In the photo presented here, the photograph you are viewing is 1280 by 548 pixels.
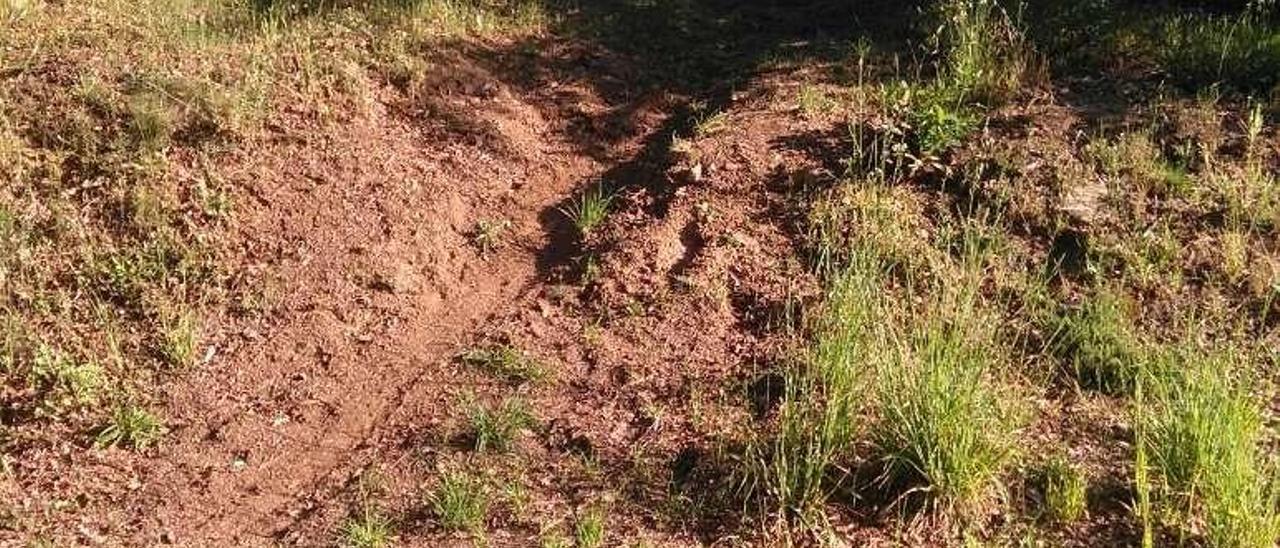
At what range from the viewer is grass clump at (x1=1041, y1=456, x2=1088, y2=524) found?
13.3ft

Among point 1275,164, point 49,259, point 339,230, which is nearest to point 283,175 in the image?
point 339,230

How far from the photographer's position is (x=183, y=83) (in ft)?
20.5

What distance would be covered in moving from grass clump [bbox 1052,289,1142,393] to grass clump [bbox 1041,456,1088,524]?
0.63 m

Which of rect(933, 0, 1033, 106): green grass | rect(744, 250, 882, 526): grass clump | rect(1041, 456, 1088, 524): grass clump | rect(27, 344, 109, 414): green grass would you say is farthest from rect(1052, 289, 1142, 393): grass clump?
rect(27, 344, 109, 414): green grass

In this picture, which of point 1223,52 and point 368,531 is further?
point 1223,52

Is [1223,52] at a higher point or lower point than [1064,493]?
higher

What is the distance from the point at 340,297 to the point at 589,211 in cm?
119

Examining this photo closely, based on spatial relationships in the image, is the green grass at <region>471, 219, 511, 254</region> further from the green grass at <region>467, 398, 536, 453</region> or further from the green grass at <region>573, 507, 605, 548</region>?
the green grass at <region>573, 507, 605, 548</region>

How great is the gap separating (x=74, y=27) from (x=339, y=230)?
7.67 feet

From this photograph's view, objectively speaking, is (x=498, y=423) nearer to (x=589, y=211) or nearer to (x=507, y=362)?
(x=507, y=362)

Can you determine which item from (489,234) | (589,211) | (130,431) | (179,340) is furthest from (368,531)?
(589,211)

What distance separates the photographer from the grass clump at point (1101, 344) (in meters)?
4.66

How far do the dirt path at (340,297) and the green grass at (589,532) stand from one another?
2.93 feet

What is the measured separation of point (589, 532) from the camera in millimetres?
4098
